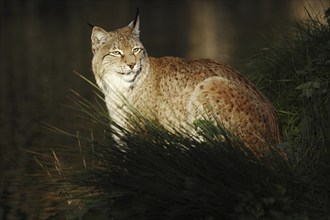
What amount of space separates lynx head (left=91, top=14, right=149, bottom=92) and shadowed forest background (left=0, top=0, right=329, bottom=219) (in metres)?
1.25

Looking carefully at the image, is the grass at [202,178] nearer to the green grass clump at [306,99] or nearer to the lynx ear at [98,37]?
the green grass clump at [306,99]

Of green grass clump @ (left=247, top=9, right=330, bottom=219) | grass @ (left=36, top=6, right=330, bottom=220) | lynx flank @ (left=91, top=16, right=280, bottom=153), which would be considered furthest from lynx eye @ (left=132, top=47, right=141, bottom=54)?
grass @ (left=36, top=6, right=330, bottom=220)

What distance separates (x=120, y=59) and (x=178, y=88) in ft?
2.28

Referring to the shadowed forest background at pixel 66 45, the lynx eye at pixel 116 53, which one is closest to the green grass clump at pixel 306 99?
the shadowed forest background at pixel 66 45

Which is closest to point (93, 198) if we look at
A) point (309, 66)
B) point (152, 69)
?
point (152, 69)

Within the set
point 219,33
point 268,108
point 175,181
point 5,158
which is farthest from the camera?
point 219,33

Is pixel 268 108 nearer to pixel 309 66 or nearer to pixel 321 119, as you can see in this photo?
pixel 321 119

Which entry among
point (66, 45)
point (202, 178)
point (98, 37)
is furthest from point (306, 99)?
point (66, 45)

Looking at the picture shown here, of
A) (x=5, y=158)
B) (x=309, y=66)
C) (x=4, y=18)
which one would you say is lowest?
(x=5, y=158)

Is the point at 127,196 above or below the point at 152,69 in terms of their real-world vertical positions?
below

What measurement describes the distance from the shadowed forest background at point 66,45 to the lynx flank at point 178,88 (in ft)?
4.19

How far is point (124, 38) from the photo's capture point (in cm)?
920

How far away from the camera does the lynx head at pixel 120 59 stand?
907cm

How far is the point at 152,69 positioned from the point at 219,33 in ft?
63.5
